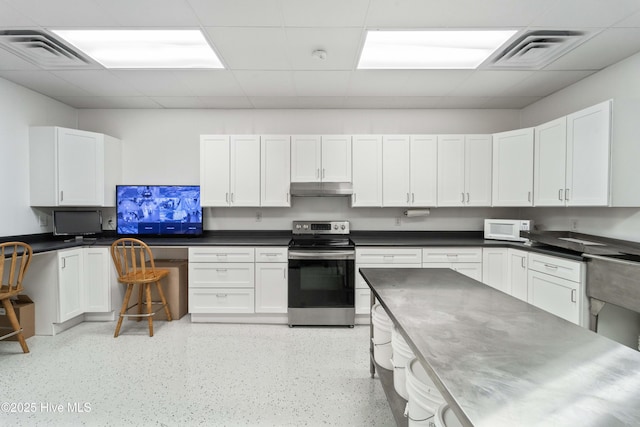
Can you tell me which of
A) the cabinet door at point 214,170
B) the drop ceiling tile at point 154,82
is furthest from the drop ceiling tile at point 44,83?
the cabinet door at point 214,170

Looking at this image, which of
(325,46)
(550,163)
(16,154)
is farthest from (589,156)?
(16,154)

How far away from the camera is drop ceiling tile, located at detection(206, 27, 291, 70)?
2.22m

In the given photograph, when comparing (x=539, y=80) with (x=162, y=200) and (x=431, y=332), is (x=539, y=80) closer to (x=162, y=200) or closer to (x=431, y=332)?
(x=431, y=332)

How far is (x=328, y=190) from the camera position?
11.5ft

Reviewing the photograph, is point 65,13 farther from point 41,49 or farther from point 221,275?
point 221,275

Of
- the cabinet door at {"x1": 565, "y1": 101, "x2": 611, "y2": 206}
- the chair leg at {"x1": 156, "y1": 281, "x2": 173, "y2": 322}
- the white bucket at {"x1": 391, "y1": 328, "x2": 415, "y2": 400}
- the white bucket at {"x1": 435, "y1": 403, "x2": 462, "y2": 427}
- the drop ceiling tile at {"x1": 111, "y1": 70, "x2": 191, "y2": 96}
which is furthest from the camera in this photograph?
the chair leg at {"x1": 156, "y1": 281, "x2": 173, "y2": 322}

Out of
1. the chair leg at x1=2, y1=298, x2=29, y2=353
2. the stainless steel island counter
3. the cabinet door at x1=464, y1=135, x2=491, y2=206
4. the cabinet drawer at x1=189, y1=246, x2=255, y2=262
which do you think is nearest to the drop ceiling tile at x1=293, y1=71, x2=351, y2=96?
the cabinet door at x1=464, y1=135, x2=491, y2=206

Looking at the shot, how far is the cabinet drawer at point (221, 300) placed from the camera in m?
3.29

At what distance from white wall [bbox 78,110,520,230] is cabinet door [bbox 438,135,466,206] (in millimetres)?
353

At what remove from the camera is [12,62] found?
8.66 ft

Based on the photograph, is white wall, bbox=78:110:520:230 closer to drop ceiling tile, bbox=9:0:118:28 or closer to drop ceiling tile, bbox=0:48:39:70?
drop ceiling tile, bbox=0:48:39:70

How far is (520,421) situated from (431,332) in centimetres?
44

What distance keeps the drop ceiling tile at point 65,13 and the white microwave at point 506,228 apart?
4343mm

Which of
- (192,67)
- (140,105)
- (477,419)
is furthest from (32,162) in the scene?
(477,419)
